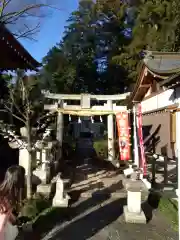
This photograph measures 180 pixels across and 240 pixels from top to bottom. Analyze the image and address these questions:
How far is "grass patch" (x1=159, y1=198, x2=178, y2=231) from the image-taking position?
21.1 ft

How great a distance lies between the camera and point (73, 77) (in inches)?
926

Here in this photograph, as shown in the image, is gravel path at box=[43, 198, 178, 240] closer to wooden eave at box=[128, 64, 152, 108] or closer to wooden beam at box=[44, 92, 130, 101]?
wooden eave at box=[128, 64, 152, 108]

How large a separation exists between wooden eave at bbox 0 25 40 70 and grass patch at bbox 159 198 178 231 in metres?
5.23

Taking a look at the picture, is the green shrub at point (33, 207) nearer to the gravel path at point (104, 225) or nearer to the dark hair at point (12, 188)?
the gravel path at point (104, 225)

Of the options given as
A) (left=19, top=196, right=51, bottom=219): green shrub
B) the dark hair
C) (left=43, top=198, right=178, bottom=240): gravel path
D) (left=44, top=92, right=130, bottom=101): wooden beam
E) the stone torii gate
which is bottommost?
(left=43, top=198, right=178, bottom=240): gravel path

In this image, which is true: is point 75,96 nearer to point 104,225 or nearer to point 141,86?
point 141,86

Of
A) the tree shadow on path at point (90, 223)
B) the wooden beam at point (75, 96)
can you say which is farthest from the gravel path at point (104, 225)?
the wooden beam at point (75, 96)

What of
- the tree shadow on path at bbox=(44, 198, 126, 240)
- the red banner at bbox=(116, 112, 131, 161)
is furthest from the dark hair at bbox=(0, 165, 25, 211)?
the red banner at bbox=(116, 112, 131, 161)

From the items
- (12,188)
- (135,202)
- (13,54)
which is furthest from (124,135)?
(12,188)

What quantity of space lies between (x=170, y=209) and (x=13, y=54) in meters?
5.83

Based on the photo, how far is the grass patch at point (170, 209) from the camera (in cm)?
644

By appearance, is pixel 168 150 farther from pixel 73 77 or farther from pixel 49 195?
pixel 73 77

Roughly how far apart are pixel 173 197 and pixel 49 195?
12.4ft

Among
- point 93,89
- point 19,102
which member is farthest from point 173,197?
point 93,89
